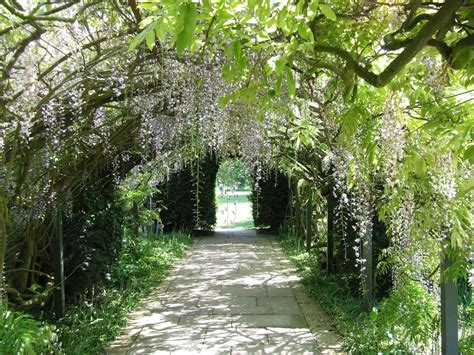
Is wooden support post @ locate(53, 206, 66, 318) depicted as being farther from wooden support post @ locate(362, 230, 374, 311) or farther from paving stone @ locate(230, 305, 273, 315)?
wooden support post @ locate(362, 230, 374, 311)

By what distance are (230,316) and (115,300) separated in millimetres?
1171

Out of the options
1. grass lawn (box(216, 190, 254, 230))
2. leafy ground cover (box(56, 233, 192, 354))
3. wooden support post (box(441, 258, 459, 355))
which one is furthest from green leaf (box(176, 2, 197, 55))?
grass lawn (box(216, 190, 254, 230))

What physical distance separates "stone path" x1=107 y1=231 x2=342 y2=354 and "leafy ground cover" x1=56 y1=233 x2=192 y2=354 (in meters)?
0.12

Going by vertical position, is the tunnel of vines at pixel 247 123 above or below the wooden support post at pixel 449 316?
above

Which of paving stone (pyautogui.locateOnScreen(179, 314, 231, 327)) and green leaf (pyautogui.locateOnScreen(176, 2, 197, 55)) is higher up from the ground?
green leaf (pyautogui.locateOnScreen(176, 2, 197, 55))

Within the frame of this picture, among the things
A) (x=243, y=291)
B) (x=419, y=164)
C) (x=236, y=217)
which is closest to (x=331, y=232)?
(x=243, y=291)

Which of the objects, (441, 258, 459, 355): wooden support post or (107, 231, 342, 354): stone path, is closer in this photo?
(441, 258, 459, 355): wooden support post

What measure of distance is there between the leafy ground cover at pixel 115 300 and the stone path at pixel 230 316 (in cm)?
12

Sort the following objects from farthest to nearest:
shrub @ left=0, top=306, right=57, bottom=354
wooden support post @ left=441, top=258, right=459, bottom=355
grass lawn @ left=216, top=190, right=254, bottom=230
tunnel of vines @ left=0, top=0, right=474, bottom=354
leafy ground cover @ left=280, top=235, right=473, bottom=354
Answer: grass lawn @ left=216, top=190, right=254, bottom=230 → leafy ground cover @ left=280, top=235, right=473, bottom=354 → wooden support post @ left=441, top=258, right=459, bottom=355 → shrub @ left=0, top=306, right=57, bottom=354 → tunnel of vines @ left=0, top=0, right=474, bottom=354

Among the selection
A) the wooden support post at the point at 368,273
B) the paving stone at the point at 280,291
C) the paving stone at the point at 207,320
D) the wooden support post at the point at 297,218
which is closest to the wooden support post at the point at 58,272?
the paving stone at the point at 207,320

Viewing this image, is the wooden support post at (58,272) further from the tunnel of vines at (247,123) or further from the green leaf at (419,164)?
the green leaf at (419,164)

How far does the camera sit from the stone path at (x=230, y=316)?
12.8 ft

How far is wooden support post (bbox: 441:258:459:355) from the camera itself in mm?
2764

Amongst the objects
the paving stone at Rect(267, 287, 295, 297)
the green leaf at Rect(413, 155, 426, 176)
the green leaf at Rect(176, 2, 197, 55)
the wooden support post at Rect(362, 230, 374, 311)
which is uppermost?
the green leaf at Rect(176, 2, 197, 55)
